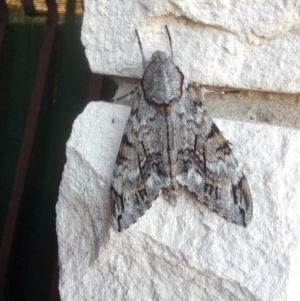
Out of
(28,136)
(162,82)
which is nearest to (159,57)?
(162,82)

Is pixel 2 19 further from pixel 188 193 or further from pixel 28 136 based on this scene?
pixel 188 193

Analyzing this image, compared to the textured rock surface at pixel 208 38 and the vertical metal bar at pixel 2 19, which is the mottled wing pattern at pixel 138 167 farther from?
the vertical metal bar at pixel 2 19

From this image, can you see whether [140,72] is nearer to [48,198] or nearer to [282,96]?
[282,96]

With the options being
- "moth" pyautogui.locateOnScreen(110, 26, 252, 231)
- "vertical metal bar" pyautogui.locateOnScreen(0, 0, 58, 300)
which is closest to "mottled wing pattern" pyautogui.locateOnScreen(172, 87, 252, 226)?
"moth" pyautogui.locateOnScreen(110, 26, 252, 231)

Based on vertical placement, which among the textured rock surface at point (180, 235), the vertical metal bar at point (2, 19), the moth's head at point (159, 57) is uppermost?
the vertical metal bar at point (2, 19)

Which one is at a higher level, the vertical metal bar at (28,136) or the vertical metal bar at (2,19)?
the vertical metal bar at (2,19)

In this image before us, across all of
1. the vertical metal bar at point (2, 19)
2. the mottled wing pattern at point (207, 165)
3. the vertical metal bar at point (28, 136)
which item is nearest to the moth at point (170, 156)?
the mottled wing pattern at point (207, 165)
